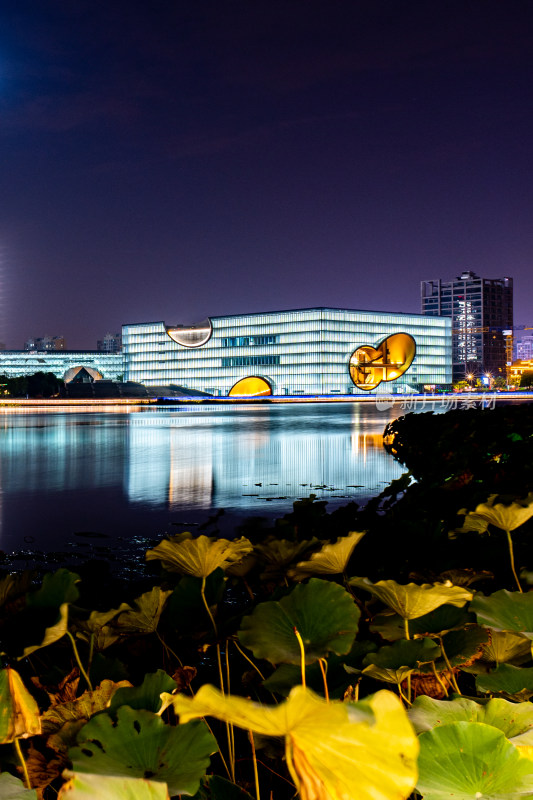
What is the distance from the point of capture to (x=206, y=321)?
408ft

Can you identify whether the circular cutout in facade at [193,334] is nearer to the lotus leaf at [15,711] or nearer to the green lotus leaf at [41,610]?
the green lotus leaf at [41,610]

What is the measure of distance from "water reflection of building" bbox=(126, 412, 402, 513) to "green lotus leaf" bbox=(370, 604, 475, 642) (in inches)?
240

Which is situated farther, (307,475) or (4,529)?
(307,475)

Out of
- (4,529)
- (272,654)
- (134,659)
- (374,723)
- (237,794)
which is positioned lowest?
(4,529)

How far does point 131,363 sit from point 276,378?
3592 centimetres

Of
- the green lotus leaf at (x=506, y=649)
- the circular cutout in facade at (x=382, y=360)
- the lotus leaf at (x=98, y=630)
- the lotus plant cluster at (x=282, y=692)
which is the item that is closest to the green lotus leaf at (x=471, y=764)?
the lotus plant cluster at (x=282, y=692)

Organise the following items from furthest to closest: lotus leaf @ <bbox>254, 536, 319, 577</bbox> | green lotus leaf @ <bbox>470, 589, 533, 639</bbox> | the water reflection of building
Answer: the water reflection of building < lotus leaf @ <bbox>254, 536, 319, 577</bbox> < green lotus leaf @ <bbox>470, 589, 533, 639</bbox>

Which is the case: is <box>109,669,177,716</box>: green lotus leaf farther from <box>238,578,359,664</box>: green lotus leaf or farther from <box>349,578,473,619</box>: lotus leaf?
<box>349,578,473,619</box>: lotus leaf

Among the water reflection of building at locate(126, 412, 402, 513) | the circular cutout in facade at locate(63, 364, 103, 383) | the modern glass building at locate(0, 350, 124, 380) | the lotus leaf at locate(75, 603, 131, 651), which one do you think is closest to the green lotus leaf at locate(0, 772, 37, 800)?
the lotus leaf at locate(75, 603, 131, 651)

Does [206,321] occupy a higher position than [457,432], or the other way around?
[206,321]

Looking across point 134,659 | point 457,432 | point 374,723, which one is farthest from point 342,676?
point 457,432

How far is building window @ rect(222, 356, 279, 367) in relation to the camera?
116600 mm

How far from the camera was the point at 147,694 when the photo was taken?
98 centimetres

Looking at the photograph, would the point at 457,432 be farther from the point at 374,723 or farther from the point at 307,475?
the point at 374,723
